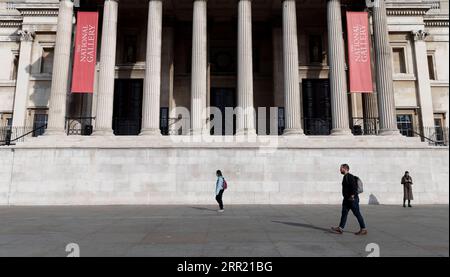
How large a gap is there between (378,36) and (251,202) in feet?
48.2

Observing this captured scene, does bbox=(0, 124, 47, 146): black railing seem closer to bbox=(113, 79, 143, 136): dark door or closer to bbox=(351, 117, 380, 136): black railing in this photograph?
bbox=(113, 79, 143, 136): dark door

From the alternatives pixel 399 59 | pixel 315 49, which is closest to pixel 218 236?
pixel 315 49

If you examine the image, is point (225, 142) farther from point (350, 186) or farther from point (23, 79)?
point (23, 79)

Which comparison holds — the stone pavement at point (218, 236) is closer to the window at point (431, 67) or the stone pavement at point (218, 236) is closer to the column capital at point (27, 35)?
the column capital at point (27, 35)

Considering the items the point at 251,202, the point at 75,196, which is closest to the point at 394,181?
the point at 251,202

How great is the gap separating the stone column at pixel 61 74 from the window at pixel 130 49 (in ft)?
19.9

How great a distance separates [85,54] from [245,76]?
1093 centimetres

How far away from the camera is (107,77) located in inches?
933

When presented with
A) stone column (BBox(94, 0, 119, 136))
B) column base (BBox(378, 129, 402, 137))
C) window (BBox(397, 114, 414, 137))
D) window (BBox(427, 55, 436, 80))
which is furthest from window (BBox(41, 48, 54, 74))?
window (BBox(427, 55, 436, 80))

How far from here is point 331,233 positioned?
10.5 metres

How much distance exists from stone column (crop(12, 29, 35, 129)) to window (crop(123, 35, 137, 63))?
8598 millimetres

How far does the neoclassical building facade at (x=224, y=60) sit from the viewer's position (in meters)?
24.4

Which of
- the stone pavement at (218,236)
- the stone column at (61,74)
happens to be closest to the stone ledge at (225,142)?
the stone column at (61,74)
